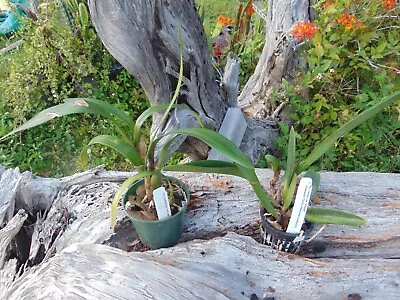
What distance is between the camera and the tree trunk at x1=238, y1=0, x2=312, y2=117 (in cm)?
222

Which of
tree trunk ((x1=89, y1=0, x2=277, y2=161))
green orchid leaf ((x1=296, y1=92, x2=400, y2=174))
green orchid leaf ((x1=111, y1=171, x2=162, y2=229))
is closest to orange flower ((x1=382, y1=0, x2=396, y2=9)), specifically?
tree trunk ((x1=89, y1=0, x2=277, y2=161))

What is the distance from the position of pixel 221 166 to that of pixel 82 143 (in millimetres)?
2002

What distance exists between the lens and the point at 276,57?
2252 millimetres

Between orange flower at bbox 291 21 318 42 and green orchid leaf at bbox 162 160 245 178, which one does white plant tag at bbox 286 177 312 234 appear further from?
orange flower at bbox 291 21 318 42

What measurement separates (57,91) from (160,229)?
216 centimetres

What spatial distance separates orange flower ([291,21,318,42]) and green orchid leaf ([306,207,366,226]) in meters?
1.29

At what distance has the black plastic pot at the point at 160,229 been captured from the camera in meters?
0.97

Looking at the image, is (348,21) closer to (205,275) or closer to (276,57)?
(276,57)

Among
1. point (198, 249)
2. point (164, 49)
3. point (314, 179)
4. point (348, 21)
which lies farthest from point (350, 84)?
point (198, 249)

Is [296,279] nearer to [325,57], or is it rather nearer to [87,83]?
[325,57]

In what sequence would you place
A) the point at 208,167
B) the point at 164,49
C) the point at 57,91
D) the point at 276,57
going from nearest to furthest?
the point at 208,167 → the point at 164,49 → the point at 276,57 → the point at 57,91

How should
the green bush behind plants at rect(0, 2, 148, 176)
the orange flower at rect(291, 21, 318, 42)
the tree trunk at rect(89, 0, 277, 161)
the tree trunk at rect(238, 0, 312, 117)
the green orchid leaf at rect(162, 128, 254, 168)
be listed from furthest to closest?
1. the green bush behind plants at rect(0, 2, 148, 176)
2. the tree trunk at rect(238, 0, 312, 117)
3. the orange flower at rect(291, 21, 318, 42)
4. the tree trunk at rect(89, 0, 277, 161)
5. the green orchid leaf at rect(162, 128, 254, 168)

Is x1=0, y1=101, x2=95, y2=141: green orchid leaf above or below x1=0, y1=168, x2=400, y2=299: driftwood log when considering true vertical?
above

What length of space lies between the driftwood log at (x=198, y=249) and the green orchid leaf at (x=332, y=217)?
0.40 feet
